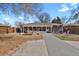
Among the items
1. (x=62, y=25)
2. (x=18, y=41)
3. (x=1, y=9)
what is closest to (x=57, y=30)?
(x=62, y=25)

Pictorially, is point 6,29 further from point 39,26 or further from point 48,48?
point 48,48

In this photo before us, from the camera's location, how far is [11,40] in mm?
4398

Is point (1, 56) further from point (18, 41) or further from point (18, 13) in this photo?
point (18, 13)

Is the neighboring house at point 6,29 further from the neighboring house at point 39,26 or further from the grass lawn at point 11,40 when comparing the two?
the neighboring house at point 39,26

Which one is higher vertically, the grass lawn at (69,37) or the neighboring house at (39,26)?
the neighboring house at (39,26)

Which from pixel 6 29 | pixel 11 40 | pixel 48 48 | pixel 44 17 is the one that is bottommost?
pixel 48 48

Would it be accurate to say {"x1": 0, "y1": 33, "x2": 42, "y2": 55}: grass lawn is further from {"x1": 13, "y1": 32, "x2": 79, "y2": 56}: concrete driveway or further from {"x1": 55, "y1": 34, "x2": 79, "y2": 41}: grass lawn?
{"x1": 55, "y1": 34, "x2": 79, "y2": 41}: grass lawn

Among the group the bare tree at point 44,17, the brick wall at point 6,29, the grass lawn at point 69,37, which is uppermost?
the bare tree at point 44,17

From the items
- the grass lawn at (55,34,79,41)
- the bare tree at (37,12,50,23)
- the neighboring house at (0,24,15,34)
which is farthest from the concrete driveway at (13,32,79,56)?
the neighboring house at (0,24,15,34)

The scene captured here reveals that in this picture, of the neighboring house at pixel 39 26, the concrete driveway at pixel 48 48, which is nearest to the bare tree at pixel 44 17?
the neighboring house at pixel 39 26

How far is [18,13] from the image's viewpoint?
441 cm

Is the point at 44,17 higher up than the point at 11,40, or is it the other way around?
the point at 44,17

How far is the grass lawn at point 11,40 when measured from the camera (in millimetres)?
4301

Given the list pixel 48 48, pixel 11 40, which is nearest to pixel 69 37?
pixel 48 48
